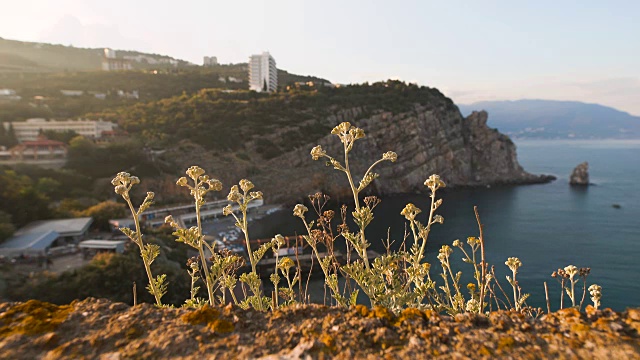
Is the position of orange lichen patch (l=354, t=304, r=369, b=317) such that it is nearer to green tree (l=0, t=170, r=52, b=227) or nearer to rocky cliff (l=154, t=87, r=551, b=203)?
green tree (l=0, t=170, r=52, b=227)

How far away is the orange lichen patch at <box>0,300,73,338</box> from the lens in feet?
8.21

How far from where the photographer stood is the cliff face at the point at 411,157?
79.5m

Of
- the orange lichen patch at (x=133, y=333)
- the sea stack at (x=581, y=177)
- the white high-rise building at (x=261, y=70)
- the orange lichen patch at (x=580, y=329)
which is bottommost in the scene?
the sea stack at (x=581, y=177)

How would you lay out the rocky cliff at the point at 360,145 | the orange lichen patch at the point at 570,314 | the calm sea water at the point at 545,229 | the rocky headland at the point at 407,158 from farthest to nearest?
the rocky headland at the point at 407,158, the rocky cliff at the point at 360,145, the calm sea water at the point at 545,229, the orange lichen patch at the point at 570,314

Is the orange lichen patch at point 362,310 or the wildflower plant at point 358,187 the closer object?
the orange lichen patch at point 362,310

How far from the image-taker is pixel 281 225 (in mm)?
58938

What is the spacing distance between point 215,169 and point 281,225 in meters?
22.0

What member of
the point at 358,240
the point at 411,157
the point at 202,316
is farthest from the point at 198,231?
the point at 411,157

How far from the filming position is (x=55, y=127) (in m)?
72.8

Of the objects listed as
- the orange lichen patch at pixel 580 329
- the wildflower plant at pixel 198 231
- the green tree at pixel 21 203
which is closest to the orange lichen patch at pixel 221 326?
the wildflower plant at pixel 198 231

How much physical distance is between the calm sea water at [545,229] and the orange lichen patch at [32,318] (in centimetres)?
3599

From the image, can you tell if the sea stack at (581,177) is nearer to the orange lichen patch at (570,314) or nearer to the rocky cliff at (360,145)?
the rocky cliff at (360,145)

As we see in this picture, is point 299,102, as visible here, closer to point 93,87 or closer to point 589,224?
point 93,87

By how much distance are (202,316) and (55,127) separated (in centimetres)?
8766
